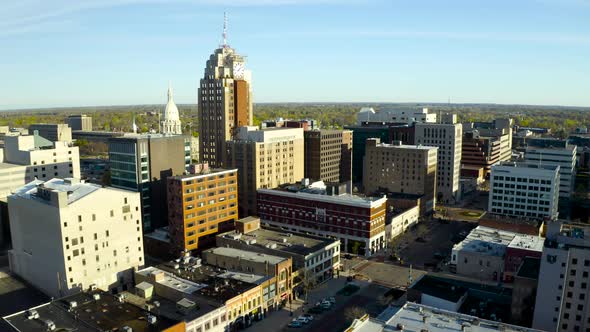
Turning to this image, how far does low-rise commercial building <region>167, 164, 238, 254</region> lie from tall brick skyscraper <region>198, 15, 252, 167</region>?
3768 centimetres

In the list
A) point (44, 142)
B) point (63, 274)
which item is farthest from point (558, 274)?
point (44, 142)

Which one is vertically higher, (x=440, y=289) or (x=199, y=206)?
(x=199, y=206)

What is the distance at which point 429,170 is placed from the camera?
520ft

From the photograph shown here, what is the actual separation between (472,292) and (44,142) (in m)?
136

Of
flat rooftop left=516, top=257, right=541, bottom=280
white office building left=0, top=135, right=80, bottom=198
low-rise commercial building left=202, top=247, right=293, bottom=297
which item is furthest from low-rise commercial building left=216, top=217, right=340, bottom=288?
white office building left=0, top=135, right=80, bottom=198

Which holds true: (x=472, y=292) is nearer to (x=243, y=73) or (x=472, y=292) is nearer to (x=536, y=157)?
(x=536, y=157)

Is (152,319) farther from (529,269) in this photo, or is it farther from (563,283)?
(529,269)

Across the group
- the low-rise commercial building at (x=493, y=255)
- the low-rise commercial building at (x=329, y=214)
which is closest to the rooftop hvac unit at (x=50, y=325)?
the low-rise commercial building at (x=329, y=214)

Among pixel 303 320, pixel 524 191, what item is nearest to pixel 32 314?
pixel 303 320

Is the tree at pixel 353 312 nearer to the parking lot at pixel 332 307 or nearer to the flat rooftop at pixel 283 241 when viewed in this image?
the parking lot at pixel 332 307

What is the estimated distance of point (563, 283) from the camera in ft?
231

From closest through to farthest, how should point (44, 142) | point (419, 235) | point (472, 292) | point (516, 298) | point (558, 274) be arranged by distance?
point (558, 274)
point (516, 298)
point (472, 292)
point (419, 235)
point (44, 142)

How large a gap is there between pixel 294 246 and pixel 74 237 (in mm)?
43896

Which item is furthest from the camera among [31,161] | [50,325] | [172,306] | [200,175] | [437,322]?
[31,161]
